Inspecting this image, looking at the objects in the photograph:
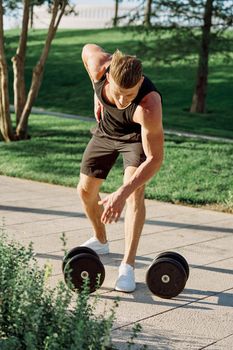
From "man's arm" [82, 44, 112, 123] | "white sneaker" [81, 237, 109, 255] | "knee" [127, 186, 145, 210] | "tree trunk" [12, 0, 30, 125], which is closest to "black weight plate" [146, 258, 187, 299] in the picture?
"knee" [127, 186, 145, 210]

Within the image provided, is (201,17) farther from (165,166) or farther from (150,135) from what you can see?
(150,135)

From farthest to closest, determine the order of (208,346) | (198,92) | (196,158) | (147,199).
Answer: (198,92) < (196,158) < (147,199) < (208,346)

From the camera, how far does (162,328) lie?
454 cm

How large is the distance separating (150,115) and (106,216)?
868mm

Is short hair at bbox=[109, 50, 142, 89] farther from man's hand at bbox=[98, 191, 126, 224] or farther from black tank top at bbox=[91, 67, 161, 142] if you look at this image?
man's hand at bbox=[98, 191, 126, 224]

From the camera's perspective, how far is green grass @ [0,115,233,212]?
941 centimetres

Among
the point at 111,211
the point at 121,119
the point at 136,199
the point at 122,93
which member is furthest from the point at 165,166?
the point at 111,211

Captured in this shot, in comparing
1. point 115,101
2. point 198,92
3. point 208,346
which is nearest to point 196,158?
point 115,101

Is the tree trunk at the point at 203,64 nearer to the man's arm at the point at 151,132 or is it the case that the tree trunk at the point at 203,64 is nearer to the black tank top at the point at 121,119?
the black tank top at the point at 121,119

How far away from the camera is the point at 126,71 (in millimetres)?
4504

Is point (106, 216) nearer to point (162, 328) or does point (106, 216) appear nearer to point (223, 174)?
point (162, 328)

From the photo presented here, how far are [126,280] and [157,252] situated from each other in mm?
1219

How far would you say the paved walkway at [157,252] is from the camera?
14.8ft

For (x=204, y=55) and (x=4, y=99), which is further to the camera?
(x=204, y=55)
